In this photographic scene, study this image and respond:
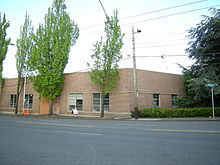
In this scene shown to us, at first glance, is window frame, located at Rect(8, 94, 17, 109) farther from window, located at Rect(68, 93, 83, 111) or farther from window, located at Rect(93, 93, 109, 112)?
window, located at Rect(93, 93, 109, 112)

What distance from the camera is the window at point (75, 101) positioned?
89.0 feet

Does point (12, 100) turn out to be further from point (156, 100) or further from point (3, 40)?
point (156, 100)

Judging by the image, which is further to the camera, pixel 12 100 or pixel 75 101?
pixel 12 100

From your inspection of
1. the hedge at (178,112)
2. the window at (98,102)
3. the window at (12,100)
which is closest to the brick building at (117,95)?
the window at (98,102)

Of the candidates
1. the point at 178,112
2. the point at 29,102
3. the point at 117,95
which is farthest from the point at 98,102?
the point at 29,102

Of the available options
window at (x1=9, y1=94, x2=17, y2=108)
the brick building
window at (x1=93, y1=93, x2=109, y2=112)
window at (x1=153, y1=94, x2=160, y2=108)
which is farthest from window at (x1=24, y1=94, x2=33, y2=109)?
window at (x1=153, y1=94, x2=160, y2=108)

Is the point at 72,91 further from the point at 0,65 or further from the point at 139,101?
the point at 0,65

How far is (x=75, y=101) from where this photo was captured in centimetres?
2766

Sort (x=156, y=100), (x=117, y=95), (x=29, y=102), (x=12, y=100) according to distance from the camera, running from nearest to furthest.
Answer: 1. (x=117, y=95)
2. (x=156, y=100)
3. (x=29, y=102)
4. (x=12, y=100)

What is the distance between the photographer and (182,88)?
29.1 meters

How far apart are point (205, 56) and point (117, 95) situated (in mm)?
11688

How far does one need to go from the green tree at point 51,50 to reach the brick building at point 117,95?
2530mm

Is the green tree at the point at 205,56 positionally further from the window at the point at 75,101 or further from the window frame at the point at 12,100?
the window frame at the point at 12,100

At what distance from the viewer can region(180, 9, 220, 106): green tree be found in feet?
69.5
